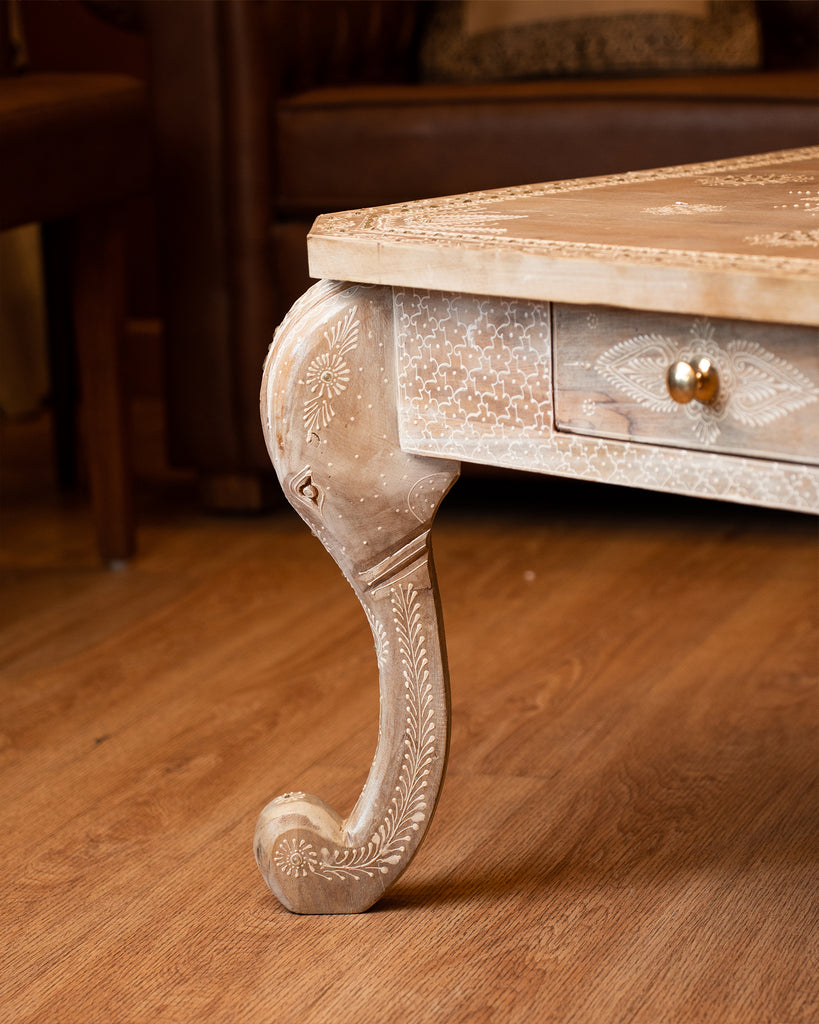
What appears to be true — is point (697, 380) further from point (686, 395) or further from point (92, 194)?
point (92, 194)

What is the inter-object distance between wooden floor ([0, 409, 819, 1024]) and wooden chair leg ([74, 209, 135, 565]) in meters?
0.06

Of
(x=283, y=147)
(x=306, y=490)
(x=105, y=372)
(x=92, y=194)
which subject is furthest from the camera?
(x=283, y=147)

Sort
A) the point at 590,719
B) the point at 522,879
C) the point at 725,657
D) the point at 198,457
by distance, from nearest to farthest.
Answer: the point at 522,879
the point at 590,719
the point at 725,657
the point at 198,457

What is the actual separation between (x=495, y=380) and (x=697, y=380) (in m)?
0.12

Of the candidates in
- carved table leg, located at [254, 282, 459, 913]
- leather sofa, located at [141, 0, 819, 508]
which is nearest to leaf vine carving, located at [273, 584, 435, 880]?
carved table leg, located at [254, 282, 459, 913]

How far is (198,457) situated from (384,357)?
38.7 inches

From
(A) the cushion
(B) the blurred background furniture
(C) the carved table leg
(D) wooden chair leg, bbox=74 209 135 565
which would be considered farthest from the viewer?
(A) the cushion

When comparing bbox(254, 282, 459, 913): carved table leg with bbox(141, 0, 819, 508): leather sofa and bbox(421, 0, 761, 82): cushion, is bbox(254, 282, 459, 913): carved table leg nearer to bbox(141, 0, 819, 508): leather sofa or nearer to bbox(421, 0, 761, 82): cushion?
bbox(141, 0, 819, 508): leather sofa

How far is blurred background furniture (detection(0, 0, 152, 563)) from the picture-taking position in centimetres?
135

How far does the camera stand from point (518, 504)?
1.80 metres

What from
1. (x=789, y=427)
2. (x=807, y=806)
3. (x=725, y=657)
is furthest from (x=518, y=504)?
(x=789, y=427)

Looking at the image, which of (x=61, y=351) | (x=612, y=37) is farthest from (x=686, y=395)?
(x=61, y=351)

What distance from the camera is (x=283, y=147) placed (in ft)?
5.41

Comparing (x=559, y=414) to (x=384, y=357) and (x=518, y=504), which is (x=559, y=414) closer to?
(x=384, y=357)
